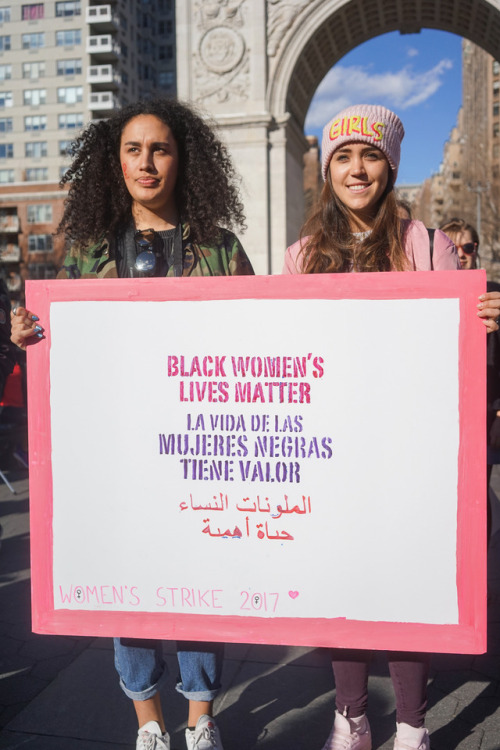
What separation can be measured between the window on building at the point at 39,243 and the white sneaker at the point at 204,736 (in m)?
59.6

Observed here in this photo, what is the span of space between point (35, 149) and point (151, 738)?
65299mm

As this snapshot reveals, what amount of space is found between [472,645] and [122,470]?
1075mm

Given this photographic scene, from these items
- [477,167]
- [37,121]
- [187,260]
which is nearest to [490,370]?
[187,260]

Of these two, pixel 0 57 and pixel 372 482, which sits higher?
pixel 0 57

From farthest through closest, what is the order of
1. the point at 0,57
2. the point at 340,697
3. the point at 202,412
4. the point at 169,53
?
the point at 169,53 → the point at 0,57 → the point at 340,697 → the point at 202,412

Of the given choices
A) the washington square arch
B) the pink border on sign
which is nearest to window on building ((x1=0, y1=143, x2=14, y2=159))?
the washington square arch

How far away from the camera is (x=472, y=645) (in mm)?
2029

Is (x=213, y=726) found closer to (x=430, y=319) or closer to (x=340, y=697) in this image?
(x=340, y=697)

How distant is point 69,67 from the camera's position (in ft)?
205

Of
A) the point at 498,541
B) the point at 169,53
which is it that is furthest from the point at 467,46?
the point at 498,541

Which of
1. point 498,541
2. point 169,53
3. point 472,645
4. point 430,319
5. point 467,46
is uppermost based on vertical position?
point 467,46

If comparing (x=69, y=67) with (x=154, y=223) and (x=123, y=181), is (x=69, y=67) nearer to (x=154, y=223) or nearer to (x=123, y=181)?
(x=123, y=181)

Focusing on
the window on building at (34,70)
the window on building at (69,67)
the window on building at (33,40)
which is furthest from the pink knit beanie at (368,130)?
the window on building at (33,40)

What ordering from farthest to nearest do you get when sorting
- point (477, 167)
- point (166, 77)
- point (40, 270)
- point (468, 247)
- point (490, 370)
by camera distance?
point (166, 77) → point (40, 270) → point (477, 167) → point (468, 247) → point (490, 370)
